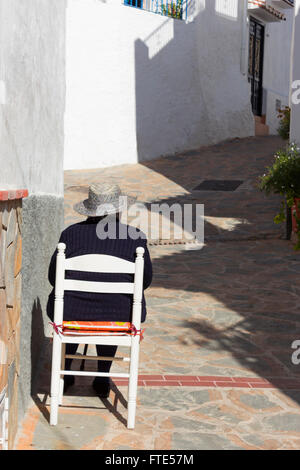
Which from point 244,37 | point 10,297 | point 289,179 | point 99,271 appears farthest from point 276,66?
point 10,297

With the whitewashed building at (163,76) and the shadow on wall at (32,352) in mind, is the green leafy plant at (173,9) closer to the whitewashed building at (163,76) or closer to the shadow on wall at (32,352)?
the whitewashed building at (163,76)

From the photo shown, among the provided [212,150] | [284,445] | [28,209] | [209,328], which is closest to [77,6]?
[212,150]

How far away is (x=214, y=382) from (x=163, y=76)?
15.0 meters

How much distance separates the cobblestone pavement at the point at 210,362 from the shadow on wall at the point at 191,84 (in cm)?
741

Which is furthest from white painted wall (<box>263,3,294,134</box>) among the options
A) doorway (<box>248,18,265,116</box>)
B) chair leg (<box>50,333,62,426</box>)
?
chair leg (<box>50,333,62,426</box>)

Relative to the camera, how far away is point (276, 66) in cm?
2434

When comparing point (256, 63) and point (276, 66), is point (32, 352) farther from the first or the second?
point (276, 66)

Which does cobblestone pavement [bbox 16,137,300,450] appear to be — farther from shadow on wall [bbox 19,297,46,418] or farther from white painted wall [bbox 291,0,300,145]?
white painted wall [bbox 291,0,300,145]

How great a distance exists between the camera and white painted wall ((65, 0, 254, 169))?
1675 centimetres

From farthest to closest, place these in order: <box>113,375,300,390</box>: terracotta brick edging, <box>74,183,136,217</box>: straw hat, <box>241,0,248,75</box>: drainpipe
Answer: <box>241,0,248,75</box>: drainpipe, <box>113,375,300,390</box>: terracotta brick edging, <box>74,183,136,217</box>: straw hat

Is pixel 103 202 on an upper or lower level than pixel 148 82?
lower

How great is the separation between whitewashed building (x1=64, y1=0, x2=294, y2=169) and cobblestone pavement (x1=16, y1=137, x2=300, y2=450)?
5.93m

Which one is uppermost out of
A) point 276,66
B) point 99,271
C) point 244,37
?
point 244,37

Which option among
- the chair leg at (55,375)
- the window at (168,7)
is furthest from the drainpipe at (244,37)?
the chair leg at (55,375)
